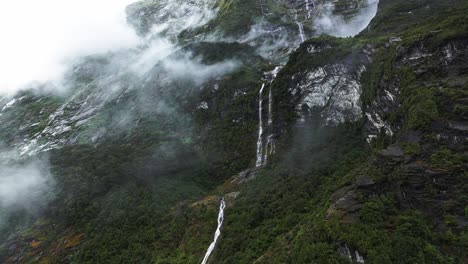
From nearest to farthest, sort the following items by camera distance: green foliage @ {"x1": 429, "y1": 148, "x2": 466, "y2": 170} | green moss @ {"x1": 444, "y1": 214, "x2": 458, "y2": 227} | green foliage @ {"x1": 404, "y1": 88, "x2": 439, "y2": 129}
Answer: green moss @ {"x1": 444, "y1": 214, "x2": 458, "y2": 227} < green foliage @ {"x1": 429, "y1": 148, "x2": 466, "y2": 170} < green foliage @ {"x1": 404, "y1": 88, "x2": 439, "y2": 129}

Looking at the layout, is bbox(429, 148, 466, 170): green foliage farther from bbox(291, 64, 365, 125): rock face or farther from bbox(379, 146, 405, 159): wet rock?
bbox(291, 64, 365, 125): rock face

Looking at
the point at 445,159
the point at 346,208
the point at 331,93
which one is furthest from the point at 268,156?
the point at 445,159

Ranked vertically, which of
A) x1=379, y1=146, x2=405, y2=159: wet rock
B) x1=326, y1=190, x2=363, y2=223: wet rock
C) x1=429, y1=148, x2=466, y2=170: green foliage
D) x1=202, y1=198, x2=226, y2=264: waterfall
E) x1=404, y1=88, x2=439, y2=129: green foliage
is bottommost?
x1=202, y1=198, x2=226, y2=264: waterfall

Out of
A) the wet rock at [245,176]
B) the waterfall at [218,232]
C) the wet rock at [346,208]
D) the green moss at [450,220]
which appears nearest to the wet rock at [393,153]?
the wet rock at [346,208]

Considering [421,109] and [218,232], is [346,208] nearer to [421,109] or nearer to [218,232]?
[421,109]

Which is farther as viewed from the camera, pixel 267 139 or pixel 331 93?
pixel 267 139

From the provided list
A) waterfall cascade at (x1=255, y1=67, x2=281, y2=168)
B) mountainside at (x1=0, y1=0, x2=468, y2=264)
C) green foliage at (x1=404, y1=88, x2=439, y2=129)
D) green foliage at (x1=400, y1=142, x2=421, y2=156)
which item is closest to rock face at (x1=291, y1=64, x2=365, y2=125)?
mountainside at (x1=0, y1=0, x2=468, y2=264)

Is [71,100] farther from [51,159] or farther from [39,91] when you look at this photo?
[51,159]

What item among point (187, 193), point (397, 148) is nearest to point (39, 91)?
point (187, 193)

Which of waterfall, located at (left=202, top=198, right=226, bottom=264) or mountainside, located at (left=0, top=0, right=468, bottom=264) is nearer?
mountainside, located at (left=0, top=0, right=468, bottom=264)
